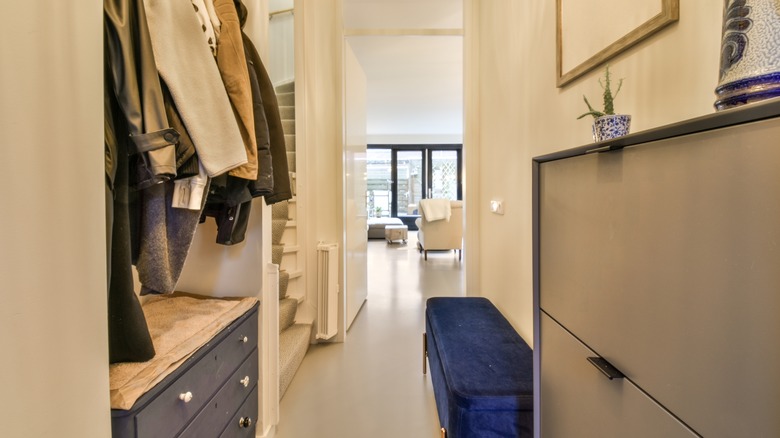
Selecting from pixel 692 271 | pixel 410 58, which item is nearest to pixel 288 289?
pixel 692 271

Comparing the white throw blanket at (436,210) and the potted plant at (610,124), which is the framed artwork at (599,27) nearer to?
the potted plant at (610,124)

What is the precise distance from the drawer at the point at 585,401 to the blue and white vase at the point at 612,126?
20.7 inches

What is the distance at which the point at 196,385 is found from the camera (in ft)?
3.21

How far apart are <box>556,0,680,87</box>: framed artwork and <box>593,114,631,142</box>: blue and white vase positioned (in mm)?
274

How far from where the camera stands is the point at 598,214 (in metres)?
0.70

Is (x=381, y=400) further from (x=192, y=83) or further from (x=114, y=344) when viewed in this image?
(x=192, y=83)

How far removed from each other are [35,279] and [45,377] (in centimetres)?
17

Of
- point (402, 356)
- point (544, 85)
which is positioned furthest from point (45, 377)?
point (402, 356)

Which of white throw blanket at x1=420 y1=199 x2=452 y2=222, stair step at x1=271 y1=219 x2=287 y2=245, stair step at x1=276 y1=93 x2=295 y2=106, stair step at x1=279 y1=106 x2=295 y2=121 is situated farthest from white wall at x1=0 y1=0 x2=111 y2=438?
white throw blanket at x1=420 y1=199 x2=452 y2=222

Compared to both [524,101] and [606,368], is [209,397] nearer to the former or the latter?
[606,368]

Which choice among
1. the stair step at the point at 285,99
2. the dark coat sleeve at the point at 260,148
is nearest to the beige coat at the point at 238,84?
the dark coat sleeve at the point at 260,148

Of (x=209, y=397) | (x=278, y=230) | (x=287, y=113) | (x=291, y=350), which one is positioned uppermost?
(x=287, y=113)

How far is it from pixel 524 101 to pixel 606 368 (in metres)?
1.46

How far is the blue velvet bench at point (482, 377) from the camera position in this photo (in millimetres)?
1111
